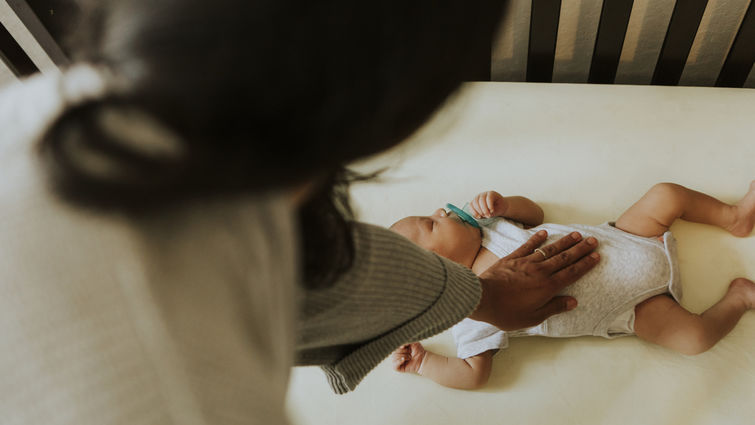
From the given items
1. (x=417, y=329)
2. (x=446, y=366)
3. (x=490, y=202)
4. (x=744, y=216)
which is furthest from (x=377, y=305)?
(x=744, y=216)

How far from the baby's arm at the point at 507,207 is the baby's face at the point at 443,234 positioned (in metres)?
0.05

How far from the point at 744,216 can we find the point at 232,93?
944mm

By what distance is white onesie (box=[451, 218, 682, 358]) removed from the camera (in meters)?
0.87

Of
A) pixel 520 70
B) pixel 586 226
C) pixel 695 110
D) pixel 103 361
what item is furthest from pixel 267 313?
pixel 520 70

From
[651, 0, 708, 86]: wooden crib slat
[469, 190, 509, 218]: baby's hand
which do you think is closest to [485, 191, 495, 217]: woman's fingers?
[469, 190, 509, 218]: baby's hand

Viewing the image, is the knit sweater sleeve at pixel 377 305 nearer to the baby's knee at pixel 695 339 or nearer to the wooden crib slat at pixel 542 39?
the baby's knee at pixel 695 339

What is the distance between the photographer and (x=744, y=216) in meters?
0.91

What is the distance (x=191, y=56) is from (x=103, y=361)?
18 cm

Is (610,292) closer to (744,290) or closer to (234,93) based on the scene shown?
(744,290)

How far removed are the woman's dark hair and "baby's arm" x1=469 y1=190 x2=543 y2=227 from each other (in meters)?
0.71

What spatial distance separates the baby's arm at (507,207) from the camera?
995 mm

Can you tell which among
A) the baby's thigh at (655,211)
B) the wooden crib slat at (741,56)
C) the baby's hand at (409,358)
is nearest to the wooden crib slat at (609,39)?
the wooden crib slat at (741,56)

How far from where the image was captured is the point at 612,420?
80cm

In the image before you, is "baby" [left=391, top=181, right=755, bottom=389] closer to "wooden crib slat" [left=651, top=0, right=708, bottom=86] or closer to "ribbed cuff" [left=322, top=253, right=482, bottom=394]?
"ribbed cuff" [left=322, top=253, right=482, bottom=394]
